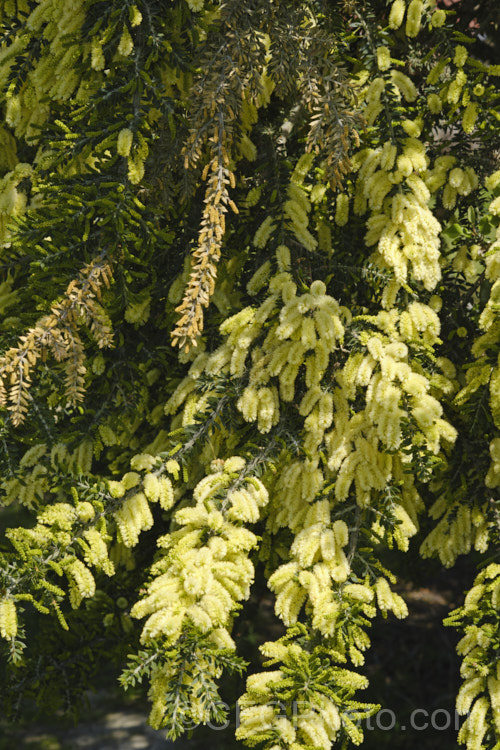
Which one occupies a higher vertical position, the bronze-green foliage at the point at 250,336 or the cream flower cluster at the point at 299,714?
the bronze-green foliage at the point at 250,336

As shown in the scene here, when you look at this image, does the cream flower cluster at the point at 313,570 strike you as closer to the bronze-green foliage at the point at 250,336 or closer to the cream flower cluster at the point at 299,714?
the bronze-green foliage at the point at 250,336

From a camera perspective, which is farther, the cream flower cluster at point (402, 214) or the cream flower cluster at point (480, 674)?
the cream flower cluster at point (402, 214)

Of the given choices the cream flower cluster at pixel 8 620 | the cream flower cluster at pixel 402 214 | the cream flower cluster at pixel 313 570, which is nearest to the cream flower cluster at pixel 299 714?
the cream flower cluster at pixel 313 570

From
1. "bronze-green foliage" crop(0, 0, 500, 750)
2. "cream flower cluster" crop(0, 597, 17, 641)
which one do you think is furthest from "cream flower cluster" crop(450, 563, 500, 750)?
"cream flower cluster" crop(0, 597, 17, 641)

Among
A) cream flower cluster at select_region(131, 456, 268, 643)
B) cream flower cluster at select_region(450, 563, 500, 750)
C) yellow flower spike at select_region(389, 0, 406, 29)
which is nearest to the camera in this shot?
cream flower cluster at select_region(131, 456, 268, 643)

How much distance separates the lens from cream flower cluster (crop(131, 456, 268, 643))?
6.04ft

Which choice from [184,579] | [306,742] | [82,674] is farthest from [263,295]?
[82,674]

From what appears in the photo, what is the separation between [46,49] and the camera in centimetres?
231

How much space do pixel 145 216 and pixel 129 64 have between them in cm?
46

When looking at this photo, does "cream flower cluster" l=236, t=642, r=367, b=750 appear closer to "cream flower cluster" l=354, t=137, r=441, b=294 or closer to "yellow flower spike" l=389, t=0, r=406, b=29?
"cream flower cluster" l=354, t=137, r=441, b=294

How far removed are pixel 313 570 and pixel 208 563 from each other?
14.1 inches

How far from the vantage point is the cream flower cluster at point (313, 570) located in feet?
6.68

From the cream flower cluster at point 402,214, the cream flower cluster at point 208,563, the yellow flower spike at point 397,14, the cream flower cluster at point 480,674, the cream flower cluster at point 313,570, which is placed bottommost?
the cream flower cluster at point 480,674

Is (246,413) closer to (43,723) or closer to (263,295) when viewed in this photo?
(263,295)
